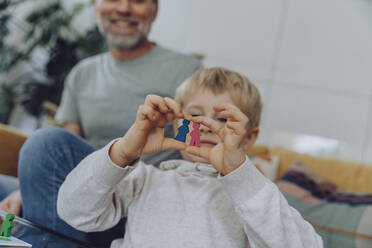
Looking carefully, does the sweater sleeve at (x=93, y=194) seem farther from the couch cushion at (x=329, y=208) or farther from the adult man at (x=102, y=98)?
the couch cushion at (x=329, y=208)

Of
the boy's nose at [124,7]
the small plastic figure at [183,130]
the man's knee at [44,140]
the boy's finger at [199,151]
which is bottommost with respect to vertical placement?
the man's knee at [44,140]

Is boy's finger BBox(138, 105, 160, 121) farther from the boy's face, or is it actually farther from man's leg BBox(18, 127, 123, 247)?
man's leg BBox(18, 127, 123, 247)

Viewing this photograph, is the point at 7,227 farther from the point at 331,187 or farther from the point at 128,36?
the point at 331,187

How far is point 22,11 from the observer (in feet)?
8.03

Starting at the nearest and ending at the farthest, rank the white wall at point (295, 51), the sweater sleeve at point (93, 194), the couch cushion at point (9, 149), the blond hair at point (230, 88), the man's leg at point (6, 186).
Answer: the sweater sleeve at point (93, 194) → the blond hair at point (230, 88) → the man's leg at point (6, 186) → the couch cushion at point (9, 149) → the white wall at point (295, 51)

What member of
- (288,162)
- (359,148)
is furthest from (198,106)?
(359,148)

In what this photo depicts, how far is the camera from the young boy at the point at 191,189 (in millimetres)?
517

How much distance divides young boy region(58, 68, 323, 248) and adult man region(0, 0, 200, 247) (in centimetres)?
7

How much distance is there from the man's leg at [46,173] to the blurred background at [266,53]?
94 cm

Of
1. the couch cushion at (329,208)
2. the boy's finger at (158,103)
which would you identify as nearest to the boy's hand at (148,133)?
the boy's finger at (158,103)

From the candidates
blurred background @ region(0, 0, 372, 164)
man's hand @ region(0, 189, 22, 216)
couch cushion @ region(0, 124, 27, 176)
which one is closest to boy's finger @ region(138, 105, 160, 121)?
man's hand @ region(0, 189, 22, 216)

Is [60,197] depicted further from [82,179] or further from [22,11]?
[22,11]

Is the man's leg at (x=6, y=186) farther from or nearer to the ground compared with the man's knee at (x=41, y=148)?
nearer to the ground

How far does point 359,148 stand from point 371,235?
0.80 m
